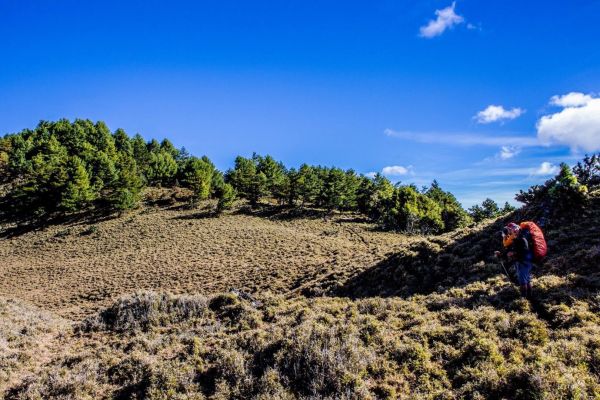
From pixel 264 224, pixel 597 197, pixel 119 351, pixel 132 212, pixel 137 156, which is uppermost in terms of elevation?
pixel 137 156

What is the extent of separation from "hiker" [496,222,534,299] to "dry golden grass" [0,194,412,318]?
38.8ft

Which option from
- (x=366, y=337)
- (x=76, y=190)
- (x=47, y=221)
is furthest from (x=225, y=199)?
(x=366, y=337)

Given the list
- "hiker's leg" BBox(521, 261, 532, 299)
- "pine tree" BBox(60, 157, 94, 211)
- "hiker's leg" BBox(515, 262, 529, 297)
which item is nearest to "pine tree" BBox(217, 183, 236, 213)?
"pine tree" BBox(60, 157, 94, 211)

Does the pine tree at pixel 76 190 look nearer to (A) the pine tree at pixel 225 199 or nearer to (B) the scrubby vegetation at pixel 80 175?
(B) the scrubby vegetation at pixel 80 175

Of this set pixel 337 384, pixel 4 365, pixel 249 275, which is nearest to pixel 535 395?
pixel 337 384

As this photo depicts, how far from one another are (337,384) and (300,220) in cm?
5658

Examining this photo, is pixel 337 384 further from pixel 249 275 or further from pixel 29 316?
pixel 249 275

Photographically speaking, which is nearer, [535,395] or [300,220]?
[535,395]

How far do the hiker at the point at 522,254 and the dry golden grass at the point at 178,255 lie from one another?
11826 millimetres

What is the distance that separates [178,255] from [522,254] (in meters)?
38.8

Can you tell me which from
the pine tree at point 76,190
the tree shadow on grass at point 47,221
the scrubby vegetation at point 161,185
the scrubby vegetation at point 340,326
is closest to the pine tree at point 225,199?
the scrubby vegetation at point 161,185

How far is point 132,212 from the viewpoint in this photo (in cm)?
6347

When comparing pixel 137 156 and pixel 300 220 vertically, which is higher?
pixel 137 156

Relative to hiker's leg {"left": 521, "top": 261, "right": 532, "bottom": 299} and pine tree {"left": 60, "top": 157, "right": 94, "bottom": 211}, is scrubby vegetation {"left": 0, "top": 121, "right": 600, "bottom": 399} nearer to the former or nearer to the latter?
hiker's leg {"left": 521, "top": 261, "right": 532, "bottom": 299}
